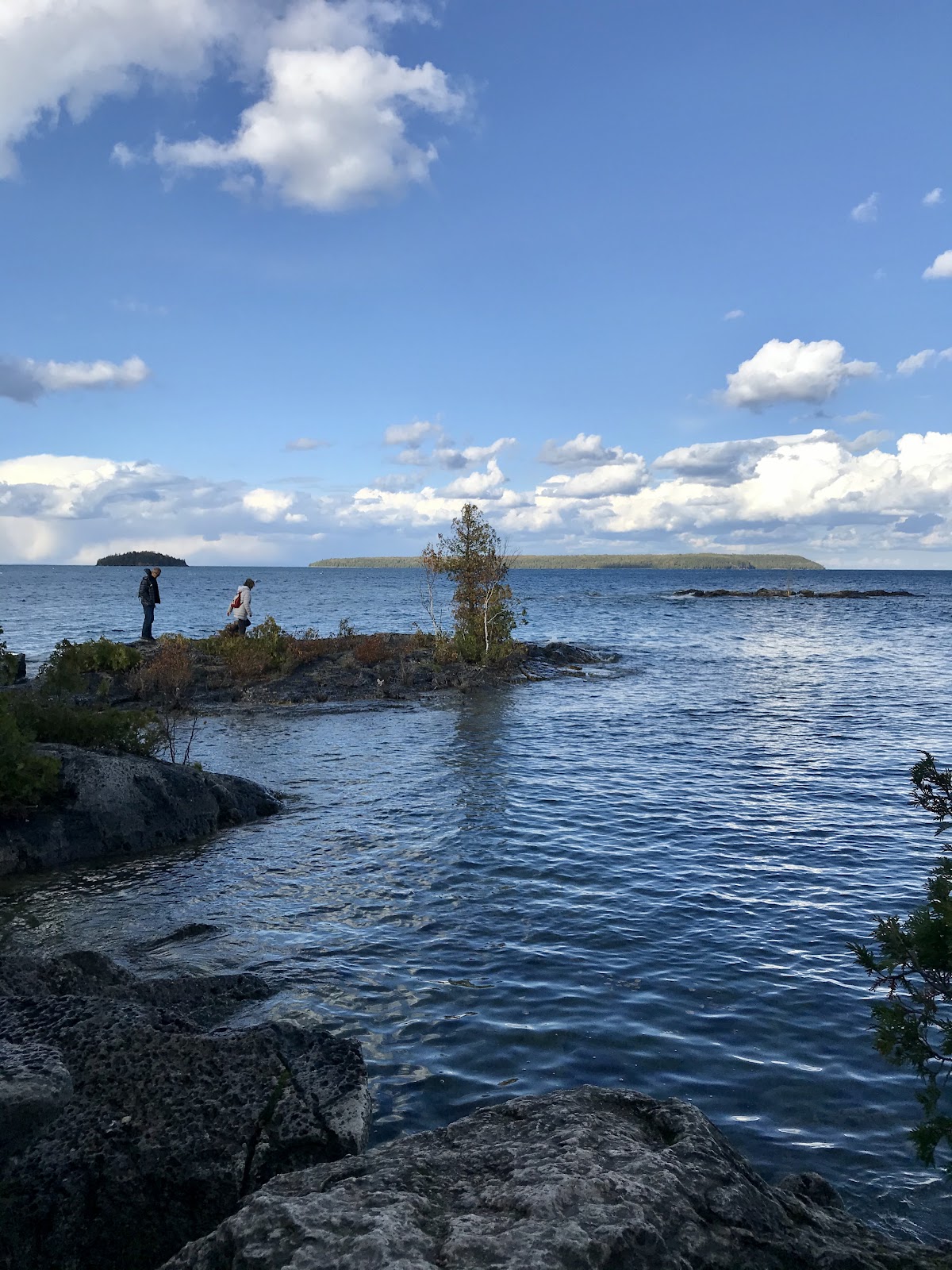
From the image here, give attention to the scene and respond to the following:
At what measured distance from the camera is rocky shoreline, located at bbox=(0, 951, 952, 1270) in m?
3.38

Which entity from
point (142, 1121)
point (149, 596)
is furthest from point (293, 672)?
point (142, 1121)

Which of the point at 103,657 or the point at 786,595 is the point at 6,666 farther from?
the point at 786,595

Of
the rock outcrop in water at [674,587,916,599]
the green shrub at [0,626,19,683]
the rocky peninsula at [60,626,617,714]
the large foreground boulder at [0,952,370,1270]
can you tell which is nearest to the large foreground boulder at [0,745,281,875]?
the green shrub at [0,626,19,683]

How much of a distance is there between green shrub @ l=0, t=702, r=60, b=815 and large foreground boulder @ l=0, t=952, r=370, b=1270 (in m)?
6.34

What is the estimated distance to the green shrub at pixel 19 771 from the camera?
11.4 m

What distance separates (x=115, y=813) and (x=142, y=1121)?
8270mm

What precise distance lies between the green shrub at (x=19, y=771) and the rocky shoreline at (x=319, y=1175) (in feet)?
21.0

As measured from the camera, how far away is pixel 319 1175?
391 centimetres

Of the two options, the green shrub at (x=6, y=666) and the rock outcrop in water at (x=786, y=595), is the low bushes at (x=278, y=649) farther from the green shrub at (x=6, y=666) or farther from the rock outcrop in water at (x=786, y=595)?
the rock outcrop in water at (x=786, y=595)

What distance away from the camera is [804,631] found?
5862cm

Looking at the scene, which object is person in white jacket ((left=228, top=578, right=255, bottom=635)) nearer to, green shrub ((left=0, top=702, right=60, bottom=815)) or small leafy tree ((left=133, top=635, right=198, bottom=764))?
small leafy tree ((left=133, top=635, right=198, bottom=764))

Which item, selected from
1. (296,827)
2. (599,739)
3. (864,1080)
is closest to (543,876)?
(296,827)

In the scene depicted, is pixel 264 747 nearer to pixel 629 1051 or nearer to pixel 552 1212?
pixel 629 1051

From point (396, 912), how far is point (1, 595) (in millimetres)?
121150
